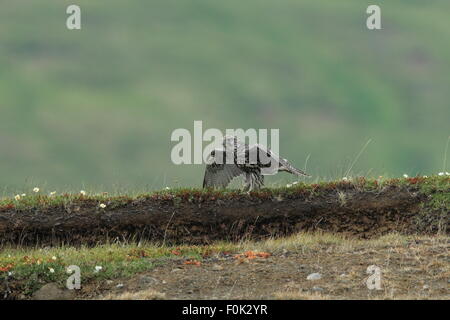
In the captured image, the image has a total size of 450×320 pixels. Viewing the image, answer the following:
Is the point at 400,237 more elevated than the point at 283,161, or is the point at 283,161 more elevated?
the point at 283,161

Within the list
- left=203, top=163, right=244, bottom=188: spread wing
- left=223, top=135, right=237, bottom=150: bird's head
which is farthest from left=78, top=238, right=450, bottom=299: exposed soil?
left=203, top=163, right=244, bottom=188: spread wing

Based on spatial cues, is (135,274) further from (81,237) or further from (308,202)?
(308,202)

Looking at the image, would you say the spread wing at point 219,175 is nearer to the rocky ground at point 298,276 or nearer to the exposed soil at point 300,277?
the rocky ground at point 298,276

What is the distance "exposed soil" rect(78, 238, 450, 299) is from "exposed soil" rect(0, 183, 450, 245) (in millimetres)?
3233

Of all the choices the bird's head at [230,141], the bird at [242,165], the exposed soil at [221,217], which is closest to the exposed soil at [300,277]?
the exposed soil at [221,217]

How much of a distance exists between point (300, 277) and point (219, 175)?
6513 millimetres

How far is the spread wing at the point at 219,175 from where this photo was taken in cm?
1961

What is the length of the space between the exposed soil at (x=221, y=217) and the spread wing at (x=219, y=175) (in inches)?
29.5

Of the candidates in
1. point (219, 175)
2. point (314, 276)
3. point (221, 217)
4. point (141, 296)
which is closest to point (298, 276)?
point (314, 276)

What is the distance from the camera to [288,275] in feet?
45.0

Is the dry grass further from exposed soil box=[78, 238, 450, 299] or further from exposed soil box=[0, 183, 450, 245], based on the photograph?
exposed soil box=[0, 183, 450, 245]

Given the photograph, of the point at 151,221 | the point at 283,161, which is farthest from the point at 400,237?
the point at 151,221
